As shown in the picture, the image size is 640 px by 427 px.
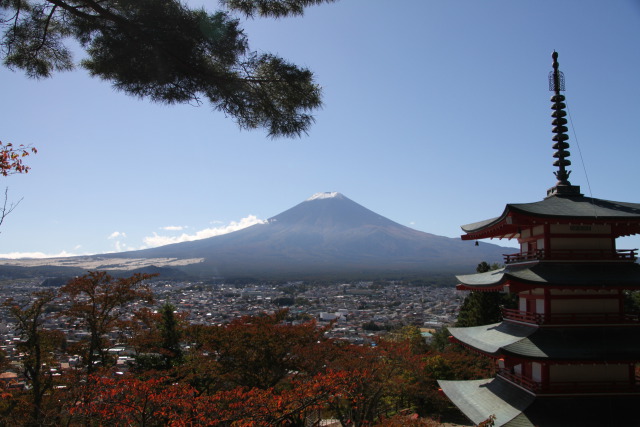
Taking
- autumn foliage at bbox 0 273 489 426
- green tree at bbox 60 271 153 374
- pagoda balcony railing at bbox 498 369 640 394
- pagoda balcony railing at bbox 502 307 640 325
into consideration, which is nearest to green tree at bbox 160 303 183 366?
autumn foliage at bbox 0 273 489 426

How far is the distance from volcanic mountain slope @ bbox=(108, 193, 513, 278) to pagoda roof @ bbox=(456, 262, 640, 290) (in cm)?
7700

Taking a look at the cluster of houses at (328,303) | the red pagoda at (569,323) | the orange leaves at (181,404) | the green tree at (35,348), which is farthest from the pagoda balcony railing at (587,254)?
the cluster of houses at (328,303)

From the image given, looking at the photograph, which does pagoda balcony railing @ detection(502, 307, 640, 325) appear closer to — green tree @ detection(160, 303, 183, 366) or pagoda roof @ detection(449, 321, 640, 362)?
pagoda roof @ detection(449, 321, 640, 362)

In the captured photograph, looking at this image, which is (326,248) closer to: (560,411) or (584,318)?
(584,318)

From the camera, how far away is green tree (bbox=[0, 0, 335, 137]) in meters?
4.51

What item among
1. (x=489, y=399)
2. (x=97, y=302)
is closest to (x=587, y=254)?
(x=489, y=399)

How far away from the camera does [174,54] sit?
15.1ft

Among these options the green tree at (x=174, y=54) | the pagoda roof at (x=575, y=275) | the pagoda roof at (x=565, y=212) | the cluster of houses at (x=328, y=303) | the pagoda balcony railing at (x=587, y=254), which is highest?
the green tree at (x=174, y=54)

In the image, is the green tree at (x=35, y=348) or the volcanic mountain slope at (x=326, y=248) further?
the volcanic mountain slope at (x=326, y=248)

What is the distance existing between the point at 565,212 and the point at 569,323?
2.00 metres

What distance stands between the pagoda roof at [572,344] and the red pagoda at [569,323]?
2 cm

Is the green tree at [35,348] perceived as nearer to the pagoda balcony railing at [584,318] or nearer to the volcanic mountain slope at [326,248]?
the pagoda balcony railing at [584,318]

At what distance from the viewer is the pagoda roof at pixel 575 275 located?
7.45 meters

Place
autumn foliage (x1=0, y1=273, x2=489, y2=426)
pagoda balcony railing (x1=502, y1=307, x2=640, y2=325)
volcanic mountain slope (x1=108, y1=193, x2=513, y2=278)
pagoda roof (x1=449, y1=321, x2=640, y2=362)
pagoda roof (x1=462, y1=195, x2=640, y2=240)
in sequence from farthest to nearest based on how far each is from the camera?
volcanic mountain slope (x1=108, y1=193, x2=513, y2=278), pagoda balcony railing (x1=502, y1=307, x2=640, y2=325), pagoda roof (x1=462, y1=195, x2=640, y2=240), autumn foliage (x1=0, y1=273, x2=489, y2=426), pagoda roof (x1=449, y1=321, x2=640, y2=362)
